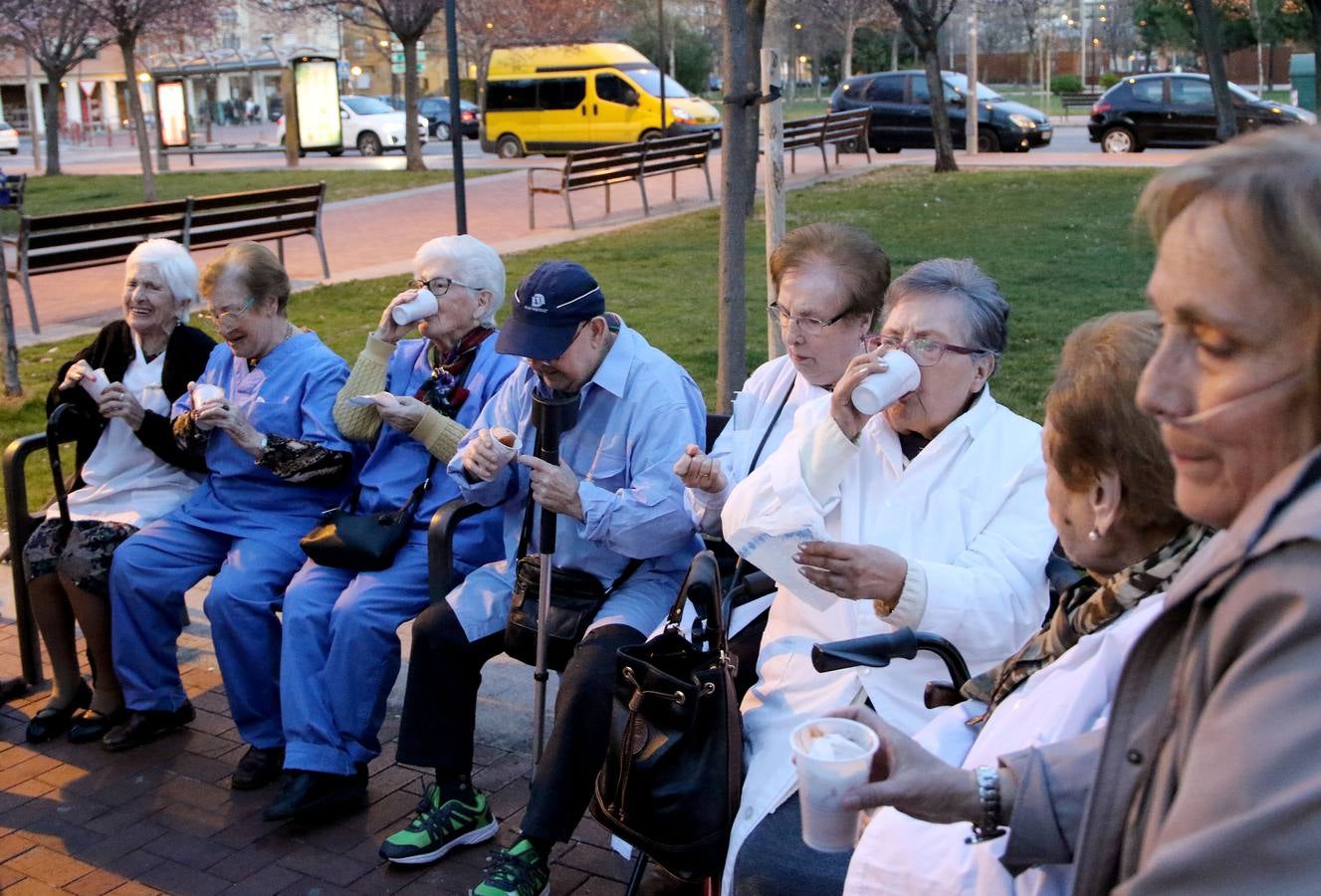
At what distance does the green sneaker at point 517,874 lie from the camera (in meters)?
3.32

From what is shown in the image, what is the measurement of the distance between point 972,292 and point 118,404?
2836 millimetres

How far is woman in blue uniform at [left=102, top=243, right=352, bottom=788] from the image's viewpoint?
167 inches

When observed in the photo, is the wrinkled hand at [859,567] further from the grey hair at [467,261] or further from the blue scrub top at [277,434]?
the blue scrub top at [277,434]

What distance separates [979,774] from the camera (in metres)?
1.81

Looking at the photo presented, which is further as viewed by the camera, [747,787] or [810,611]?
[810,611]

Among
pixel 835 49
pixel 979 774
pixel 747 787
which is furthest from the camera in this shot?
pixel 835 49

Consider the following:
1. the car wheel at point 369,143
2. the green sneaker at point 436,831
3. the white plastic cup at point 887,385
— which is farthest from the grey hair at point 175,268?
the car wheel at point 369,143

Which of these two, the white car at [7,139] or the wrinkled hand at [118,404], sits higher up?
the white car at [7,139]

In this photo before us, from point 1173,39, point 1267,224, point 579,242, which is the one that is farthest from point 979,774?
point 1173,39

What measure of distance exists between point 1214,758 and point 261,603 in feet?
11.1

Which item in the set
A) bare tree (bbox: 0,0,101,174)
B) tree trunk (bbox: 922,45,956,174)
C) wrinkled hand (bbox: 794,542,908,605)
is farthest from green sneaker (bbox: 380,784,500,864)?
bare tree (bbox: 0,0,101,174)

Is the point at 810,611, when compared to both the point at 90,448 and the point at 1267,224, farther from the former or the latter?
the point at 90,448

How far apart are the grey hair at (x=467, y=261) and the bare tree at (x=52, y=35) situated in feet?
61.7

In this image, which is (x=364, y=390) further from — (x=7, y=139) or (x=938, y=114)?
(x=7, y=139)
